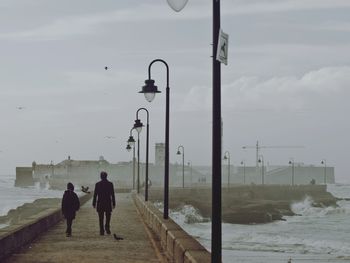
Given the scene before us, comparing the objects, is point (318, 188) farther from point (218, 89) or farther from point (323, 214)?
point (218, 89)

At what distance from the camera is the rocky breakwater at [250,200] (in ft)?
277

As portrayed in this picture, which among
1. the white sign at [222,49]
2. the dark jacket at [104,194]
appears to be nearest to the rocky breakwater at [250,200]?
the dark jacket at [104,194]

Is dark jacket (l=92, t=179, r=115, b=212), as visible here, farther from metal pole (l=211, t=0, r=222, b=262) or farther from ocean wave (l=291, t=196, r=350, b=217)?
ocean wave (l=291, t=196, r=350, b=217)

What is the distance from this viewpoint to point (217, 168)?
7715 millimetres

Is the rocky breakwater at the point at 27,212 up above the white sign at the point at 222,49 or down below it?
below

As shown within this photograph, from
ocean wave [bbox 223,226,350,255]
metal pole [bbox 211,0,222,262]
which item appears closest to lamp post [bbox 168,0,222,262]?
metal pole [bbox 211,0,222,262]

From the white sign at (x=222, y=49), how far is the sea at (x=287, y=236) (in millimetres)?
32189

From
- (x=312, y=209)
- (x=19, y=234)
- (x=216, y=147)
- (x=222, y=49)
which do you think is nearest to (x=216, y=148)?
(x=216, y=147)

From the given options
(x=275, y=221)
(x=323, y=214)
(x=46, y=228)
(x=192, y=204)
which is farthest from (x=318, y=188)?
(x=46, y=228)

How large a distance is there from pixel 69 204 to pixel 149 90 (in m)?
3.82

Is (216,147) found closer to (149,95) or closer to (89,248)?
(89,248)

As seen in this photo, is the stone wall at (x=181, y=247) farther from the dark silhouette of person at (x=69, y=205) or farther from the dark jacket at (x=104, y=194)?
the dark silhouette of person at (x=69, y=205)

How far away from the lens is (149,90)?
17.1 meters

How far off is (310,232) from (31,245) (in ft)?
224
